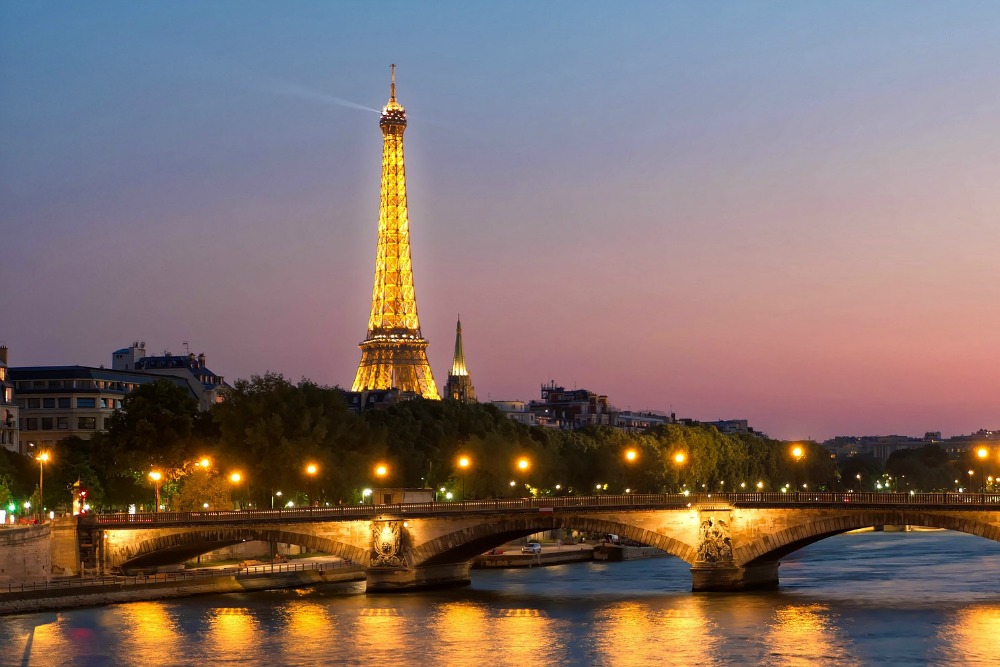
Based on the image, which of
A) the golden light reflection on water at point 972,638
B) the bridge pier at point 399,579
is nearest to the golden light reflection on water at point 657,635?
the golden light reflection on water at point 972,638

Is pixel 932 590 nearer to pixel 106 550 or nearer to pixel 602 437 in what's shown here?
pixel 106 550

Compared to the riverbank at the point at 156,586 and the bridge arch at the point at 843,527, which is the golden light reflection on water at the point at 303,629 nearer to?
the riverbank at the point at 156,586

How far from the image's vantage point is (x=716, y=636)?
66.2 meters

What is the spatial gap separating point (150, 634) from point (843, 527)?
34.5 meters

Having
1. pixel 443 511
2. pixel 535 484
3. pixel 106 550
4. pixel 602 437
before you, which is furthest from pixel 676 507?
pixel 602 437

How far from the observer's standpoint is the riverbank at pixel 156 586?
76438 mm

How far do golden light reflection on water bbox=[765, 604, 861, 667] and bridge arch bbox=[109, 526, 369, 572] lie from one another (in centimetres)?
2594

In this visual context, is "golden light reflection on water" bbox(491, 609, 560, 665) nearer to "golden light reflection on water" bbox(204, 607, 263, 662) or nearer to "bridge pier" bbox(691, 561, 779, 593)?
"golden light reflection on water" bbox(204, 607, 263, 662)

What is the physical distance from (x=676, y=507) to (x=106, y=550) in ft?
104

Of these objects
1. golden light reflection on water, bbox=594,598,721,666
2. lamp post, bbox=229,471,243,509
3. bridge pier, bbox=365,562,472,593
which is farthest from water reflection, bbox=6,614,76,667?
lamp post, bbox=229,471,243,509

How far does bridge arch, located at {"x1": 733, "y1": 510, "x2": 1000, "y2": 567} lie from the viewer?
7688 centimetres

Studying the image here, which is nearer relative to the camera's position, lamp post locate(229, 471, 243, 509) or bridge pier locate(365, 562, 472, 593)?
bridge pier locate(365, 562, 472, 593)

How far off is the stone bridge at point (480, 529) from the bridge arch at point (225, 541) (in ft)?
0.18

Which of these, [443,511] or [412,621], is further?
[443,511]
